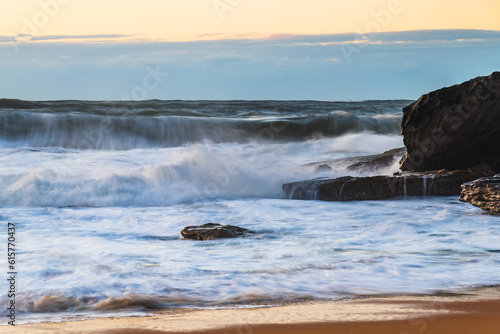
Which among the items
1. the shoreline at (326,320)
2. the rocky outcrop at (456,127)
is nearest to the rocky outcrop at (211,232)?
the shoreline at (326,320)

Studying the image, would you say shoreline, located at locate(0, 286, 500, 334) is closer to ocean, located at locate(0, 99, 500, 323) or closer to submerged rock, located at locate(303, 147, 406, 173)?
ocean, located at locate(0, 99, 500, 323)

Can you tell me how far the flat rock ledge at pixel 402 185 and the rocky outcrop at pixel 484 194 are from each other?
1348mm

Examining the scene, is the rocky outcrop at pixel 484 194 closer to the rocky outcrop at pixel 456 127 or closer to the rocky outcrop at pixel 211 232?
the rocky outcrop at pixel 456 127

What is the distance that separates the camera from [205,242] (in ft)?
22.0

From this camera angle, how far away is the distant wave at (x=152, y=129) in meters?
19.2

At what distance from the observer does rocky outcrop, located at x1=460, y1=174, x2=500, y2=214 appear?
7.90 meters

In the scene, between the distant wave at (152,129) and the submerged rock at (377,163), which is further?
the distant wave at (152,129)

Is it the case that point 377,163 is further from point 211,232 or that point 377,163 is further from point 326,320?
point 326,320

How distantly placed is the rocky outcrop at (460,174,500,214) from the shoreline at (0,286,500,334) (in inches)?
147

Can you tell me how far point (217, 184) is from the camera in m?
11.4

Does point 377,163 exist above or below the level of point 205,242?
above

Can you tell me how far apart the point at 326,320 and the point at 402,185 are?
606cm

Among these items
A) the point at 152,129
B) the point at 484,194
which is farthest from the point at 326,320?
the point at 152,129

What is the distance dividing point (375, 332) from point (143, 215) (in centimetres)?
593
